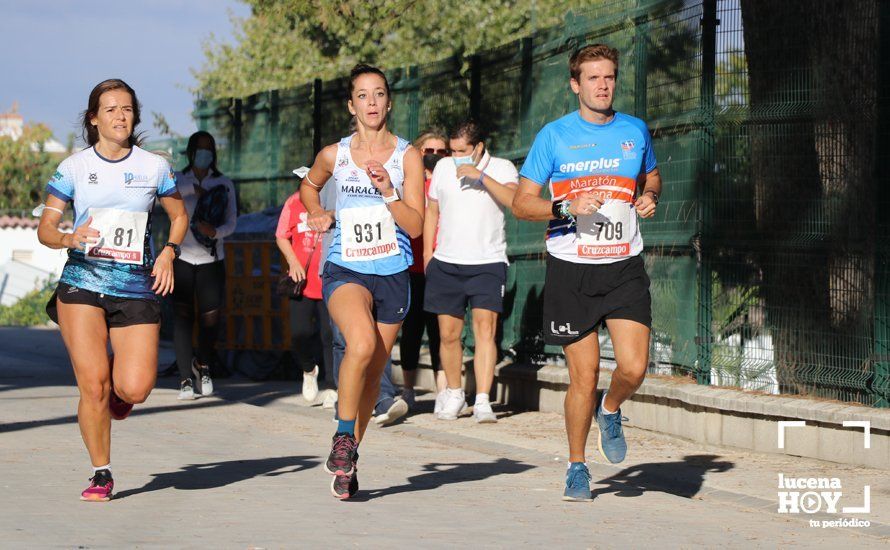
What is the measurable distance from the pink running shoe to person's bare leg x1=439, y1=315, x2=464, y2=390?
4.81 meters

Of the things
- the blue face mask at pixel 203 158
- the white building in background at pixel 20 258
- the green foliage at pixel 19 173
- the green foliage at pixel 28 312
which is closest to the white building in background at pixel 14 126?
the green foliage at pixel 19 173

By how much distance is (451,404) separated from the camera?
12.2 meters

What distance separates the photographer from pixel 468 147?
12.0m

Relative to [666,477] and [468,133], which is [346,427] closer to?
[666,477]

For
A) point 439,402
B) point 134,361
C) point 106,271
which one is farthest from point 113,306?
point 439,402

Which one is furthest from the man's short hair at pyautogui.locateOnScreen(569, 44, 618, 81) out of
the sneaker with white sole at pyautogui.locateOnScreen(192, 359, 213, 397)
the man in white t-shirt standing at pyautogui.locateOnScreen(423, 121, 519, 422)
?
the sneaker with white sole at pyautogui.locateOnScreen(192, 359, 213, 397)

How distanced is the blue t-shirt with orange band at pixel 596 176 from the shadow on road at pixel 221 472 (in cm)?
223

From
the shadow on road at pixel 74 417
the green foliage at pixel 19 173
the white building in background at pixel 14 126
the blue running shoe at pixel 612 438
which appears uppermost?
the white building in background at pixel 14 126

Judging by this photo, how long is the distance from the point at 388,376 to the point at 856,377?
3.78 metres

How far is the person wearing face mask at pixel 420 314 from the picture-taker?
12703 mm

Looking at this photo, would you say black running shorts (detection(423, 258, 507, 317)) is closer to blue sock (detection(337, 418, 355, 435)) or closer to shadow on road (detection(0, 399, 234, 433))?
shadow on road (detection(0, 399, 234, 433))

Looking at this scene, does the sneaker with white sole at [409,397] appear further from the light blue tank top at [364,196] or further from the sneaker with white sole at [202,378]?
the light blue tank top at [364,196]

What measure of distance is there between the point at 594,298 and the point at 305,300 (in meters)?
5.80

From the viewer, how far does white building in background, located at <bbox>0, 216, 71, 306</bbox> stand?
50.8 m
